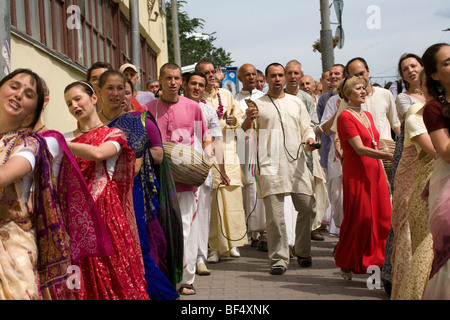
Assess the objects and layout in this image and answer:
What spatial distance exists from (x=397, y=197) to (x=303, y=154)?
2.70 meters

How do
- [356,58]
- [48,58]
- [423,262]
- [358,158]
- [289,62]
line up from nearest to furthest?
[423,262]
[358,158]
[356,58]
[289,62]
[48,58]

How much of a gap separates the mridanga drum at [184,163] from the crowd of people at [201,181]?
0.04 ft

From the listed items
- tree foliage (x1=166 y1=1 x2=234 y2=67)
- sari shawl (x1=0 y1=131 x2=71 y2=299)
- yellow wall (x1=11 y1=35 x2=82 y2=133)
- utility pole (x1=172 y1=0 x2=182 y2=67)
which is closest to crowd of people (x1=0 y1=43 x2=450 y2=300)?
sari shawl (x1=0 y1=131 x2=71 y2=299)

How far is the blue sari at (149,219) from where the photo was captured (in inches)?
246

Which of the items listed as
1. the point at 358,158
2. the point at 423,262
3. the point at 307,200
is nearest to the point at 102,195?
the point at 423,262

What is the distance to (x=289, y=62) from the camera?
10.9 metres

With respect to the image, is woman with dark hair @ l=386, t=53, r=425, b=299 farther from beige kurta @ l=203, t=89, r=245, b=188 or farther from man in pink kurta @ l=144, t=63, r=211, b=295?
beige kurta @ l=203, t=89, r=245, b=188

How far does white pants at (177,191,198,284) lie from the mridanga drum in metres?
0.26

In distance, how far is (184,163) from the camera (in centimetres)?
751

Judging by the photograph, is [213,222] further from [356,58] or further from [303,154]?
[356,58]

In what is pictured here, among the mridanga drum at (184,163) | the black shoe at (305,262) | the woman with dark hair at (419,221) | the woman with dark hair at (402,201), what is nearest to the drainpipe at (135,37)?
the black shoe at (305,262)

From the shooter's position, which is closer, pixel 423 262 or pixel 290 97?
pixel 423 262

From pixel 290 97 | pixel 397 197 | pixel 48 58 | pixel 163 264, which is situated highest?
pixel 48 58
